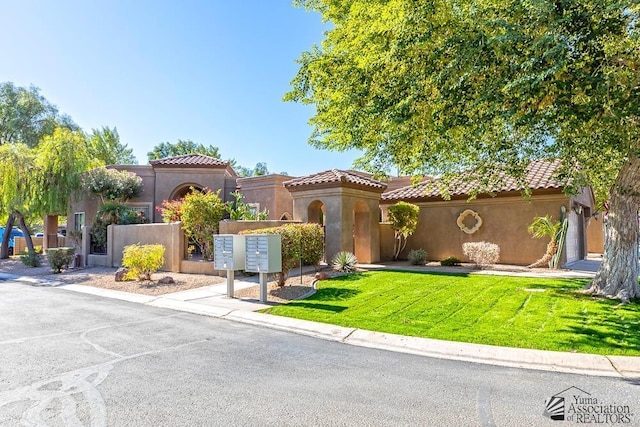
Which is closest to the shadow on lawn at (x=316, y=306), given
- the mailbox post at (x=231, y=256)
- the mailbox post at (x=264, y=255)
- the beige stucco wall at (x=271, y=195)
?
the mailbox post at (x=264, y=255)

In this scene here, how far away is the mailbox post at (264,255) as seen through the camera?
10414mm

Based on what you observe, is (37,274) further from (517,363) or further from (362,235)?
(517,363)

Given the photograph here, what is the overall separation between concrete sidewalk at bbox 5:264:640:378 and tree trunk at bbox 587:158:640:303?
4.61m

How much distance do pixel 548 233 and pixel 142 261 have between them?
16236mm

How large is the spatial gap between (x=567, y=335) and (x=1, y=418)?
8.36 meters

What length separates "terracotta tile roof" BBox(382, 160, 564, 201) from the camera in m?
16.0

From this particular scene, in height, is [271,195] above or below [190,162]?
below

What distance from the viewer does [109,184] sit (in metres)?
22.9

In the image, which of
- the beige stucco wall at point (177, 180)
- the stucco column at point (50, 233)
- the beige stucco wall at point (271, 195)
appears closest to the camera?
the beige stucco wall at point (271, 195)

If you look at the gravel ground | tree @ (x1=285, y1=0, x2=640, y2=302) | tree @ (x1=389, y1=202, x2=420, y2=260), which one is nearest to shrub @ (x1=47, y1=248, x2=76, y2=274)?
the gravel ground

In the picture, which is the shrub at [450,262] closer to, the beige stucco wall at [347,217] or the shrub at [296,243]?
the beige stucco wall at [347,217]

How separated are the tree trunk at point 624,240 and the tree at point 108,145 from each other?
1808 inches

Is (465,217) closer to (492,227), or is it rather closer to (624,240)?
(492,227)

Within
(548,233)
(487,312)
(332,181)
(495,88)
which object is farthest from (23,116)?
(548,233)
